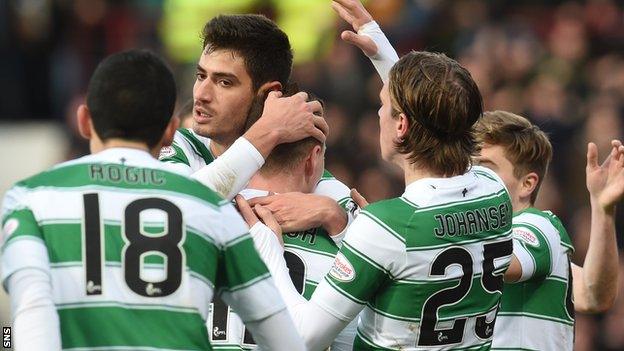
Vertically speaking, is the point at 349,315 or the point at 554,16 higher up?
the point at 554,16

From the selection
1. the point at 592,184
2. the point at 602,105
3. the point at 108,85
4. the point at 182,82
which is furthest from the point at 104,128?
the point at 182,82

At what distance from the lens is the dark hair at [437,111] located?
16.3 feet

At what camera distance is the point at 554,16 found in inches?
613

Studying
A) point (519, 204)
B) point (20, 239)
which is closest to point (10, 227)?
point (20, 239)

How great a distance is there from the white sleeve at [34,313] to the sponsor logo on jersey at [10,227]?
0.48 feet

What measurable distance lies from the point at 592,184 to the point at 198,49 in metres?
9.89

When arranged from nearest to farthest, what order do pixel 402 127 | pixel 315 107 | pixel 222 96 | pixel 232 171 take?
pixel 402 127, pixel 232 171, pixel 315 107, pixel 222 96

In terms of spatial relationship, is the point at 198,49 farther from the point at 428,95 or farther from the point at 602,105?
the point at 428,95

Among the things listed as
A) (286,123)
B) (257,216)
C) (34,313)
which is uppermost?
(286,123)

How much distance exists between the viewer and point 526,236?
5.84m

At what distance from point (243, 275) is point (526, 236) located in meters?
1.96

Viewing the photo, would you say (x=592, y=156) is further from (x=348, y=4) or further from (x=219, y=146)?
(x=219, y=146)

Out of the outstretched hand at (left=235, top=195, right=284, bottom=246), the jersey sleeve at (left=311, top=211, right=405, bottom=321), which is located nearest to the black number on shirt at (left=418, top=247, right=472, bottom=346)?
the jersey sleeve at (left=311, top=211, right=405, bottom=321)

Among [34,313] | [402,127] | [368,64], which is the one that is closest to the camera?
[34,313]
